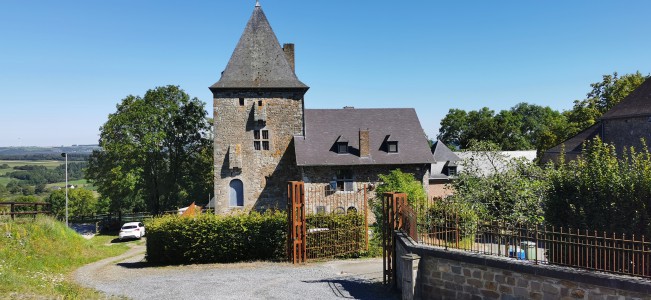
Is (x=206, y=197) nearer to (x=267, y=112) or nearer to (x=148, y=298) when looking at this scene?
(x=267, y=112)

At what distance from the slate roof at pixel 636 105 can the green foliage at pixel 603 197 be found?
48.1 feet

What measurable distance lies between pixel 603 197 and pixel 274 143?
2094cm

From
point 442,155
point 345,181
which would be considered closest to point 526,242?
point 345,181

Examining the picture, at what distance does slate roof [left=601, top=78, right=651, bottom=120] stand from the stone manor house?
412 inches

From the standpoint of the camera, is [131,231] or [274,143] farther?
[274,143]

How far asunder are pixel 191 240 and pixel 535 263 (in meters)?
11.1

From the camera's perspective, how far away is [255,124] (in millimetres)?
28703

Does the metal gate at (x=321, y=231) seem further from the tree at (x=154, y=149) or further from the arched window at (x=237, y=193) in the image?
the tree at (x=154, y=149)

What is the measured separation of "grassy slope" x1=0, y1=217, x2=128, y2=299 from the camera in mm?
9703

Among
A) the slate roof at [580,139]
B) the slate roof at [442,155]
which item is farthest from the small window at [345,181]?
the slate roof at [580,139]

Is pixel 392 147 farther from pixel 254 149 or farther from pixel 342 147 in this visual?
pixel 254 149

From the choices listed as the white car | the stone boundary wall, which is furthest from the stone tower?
the stone boundary wall

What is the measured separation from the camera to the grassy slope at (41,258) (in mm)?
9703


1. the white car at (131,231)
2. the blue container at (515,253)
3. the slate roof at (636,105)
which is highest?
the slate roof at (636,105)
